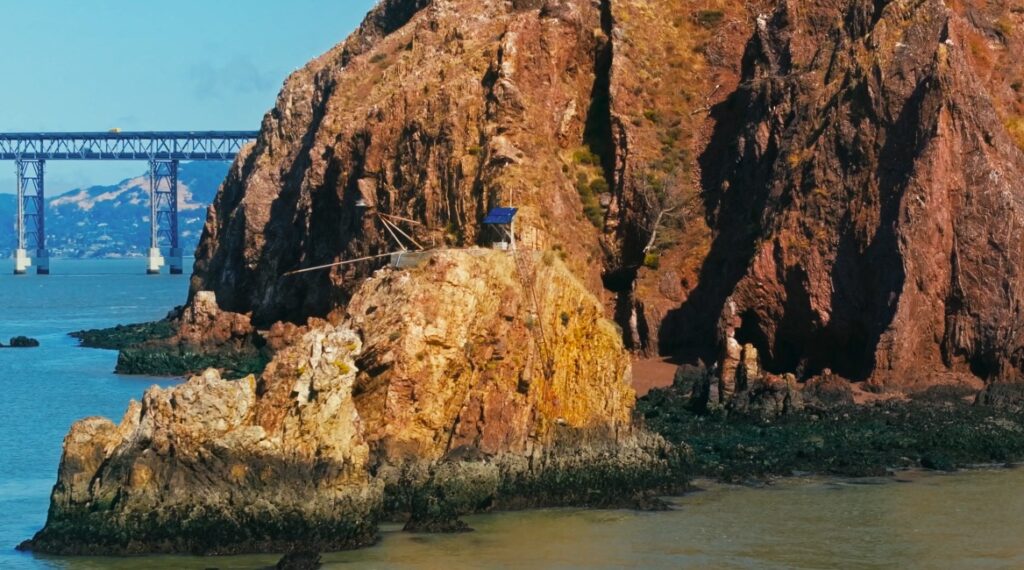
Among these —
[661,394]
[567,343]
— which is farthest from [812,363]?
[567,343]

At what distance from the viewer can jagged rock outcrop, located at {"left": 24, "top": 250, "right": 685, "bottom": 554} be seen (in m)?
33.3

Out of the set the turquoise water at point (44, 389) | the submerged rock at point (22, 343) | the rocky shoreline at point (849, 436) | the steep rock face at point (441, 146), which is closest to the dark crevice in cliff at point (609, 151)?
the steep rock face at point (441, 146)

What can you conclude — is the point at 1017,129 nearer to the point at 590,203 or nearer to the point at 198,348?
the point at 590,203

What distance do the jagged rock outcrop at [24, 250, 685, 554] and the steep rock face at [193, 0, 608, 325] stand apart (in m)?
15.5

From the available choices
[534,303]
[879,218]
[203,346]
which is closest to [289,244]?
[203,346]

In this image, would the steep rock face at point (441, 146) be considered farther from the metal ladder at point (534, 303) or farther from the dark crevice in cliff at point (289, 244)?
the metal ladder at point (534, 303)

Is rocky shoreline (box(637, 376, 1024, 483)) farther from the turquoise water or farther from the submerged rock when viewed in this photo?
the submerged rock

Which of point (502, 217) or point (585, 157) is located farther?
point (585, 157)

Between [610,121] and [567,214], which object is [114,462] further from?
[610,121]

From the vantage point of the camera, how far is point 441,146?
63719 millimetres

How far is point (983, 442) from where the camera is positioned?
45.4 m

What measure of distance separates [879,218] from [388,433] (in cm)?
2173

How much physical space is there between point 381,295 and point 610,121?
2620 cm

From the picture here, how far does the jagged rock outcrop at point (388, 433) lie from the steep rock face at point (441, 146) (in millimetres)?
15485
